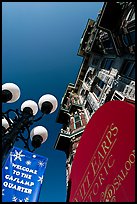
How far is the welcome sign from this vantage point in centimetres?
473

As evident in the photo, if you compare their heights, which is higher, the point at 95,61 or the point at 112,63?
the point at 112,63

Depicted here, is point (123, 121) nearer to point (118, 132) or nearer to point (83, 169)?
point (118, 132)

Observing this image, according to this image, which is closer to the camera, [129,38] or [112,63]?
[129,38]

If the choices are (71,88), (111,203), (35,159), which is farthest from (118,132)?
(71,88)

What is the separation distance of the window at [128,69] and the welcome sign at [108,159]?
22.5 feet

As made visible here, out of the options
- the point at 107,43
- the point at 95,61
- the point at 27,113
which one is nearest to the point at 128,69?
the point at 107,43

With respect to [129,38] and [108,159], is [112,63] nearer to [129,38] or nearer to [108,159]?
[129,38]

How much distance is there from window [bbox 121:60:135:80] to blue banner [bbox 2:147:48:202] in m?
8.00

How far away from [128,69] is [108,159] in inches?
361

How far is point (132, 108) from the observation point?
5301 mm

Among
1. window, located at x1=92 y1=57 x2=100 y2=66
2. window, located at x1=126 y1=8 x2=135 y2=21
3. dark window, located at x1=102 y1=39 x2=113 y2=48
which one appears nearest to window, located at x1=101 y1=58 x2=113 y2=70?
dark window, located at x1=102 y1=39 x2=113 y2=48

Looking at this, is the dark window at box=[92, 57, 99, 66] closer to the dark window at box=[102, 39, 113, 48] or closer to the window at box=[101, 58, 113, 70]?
the window at box=[101, 58, 113, 70]

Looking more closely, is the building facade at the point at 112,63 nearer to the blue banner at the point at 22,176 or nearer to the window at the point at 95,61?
the window at the point at 95,61

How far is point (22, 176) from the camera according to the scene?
6375 millimetres
